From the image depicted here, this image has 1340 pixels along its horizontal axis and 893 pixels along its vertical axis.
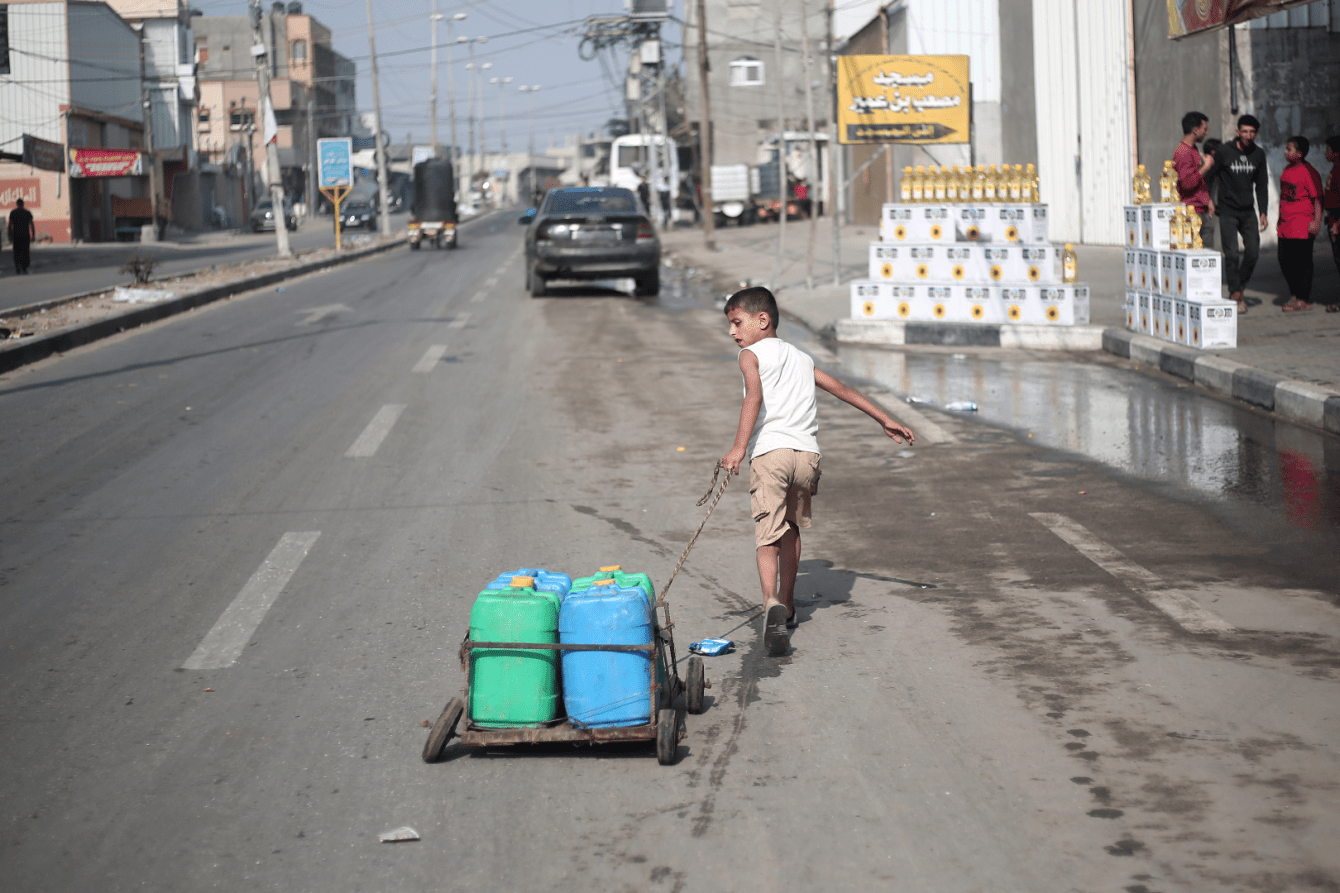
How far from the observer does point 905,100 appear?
1870 cm

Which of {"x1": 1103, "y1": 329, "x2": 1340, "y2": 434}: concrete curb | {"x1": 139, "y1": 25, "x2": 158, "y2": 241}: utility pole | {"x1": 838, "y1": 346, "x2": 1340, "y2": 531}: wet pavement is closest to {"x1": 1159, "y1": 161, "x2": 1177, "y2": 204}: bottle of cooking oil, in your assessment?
{"x1": 1103, "y1": 329, "x2": 1340, "y2": 434}: concrete curb

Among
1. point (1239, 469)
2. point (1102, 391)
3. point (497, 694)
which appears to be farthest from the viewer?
point (1102, 391)

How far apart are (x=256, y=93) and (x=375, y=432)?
8017cm

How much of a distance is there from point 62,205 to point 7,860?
5183cm

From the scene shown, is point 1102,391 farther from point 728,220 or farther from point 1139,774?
point 728,220

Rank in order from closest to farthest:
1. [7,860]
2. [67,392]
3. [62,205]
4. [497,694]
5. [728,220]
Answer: [7,860] → [497,694] → [67,392] → [62,205] → [728,220]

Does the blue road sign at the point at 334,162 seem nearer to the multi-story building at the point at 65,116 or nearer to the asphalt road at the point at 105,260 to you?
the asphalt road at the point at 105,260

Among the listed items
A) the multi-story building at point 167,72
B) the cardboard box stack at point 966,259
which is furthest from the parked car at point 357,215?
the cardboard box stack at point 966,259

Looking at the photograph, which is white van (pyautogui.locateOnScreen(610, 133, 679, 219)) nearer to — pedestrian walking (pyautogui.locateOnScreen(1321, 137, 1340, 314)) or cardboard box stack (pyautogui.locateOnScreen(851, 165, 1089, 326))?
cardboard box stack (pyautogui.locateOnScreen(851, 165, 1089, 326))

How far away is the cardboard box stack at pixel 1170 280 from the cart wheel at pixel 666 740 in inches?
372

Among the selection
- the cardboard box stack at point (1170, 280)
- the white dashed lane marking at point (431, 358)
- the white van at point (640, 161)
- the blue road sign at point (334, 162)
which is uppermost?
the white van at point (640, 161)

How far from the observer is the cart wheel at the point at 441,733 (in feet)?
13.0

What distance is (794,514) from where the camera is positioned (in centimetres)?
511

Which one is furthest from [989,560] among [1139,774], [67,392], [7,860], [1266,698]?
[67,392]
